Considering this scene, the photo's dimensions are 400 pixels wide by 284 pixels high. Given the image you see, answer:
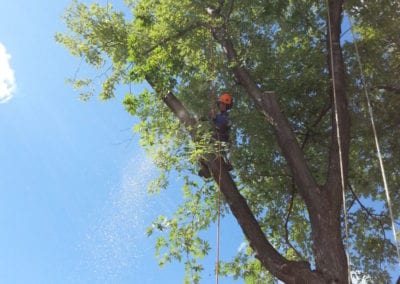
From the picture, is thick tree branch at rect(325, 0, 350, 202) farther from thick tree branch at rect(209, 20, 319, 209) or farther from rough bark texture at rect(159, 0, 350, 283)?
thick tree branch at rect(209, 20, 319, 209)

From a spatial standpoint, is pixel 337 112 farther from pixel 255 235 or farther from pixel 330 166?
pixel 255 235

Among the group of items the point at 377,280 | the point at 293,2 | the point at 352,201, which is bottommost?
the point at 377,280

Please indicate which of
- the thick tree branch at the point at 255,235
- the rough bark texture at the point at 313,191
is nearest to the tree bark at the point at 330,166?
the rough bark texture at the point at 313,191

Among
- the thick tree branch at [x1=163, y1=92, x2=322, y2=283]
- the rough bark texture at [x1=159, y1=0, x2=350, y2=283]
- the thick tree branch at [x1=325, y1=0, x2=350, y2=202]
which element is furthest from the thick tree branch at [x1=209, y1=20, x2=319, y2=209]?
the thick tree branch at [x1=163, y1=92, x2=322, y2=283]

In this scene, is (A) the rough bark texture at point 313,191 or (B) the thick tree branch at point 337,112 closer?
(A) the rough bark texture at point 313,191

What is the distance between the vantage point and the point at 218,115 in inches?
318

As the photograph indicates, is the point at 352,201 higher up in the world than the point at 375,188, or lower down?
lower down

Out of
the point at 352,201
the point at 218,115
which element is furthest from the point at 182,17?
the point at 352,201

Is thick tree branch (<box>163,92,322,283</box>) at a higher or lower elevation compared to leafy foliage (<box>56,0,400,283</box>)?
lower


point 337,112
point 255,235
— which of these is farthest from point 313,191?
point 337,112

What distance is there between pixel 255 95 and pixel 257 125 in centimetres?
143

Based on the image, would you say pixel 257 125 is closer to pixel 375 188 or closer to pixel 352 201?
pixel 352 201

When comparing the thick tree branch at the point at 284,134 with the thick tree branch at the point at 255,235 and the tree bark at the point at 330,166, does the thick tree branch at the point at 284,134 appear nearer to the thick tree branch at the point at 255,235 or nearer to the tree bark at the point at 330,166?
the tree bark at the point at 330,166

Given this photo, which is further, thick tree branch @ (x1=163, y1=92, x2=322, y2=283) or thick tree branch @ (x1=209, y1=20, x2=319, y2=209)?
thick tree branch @ (x1=209, y1=20, x2=319, y2=209)
